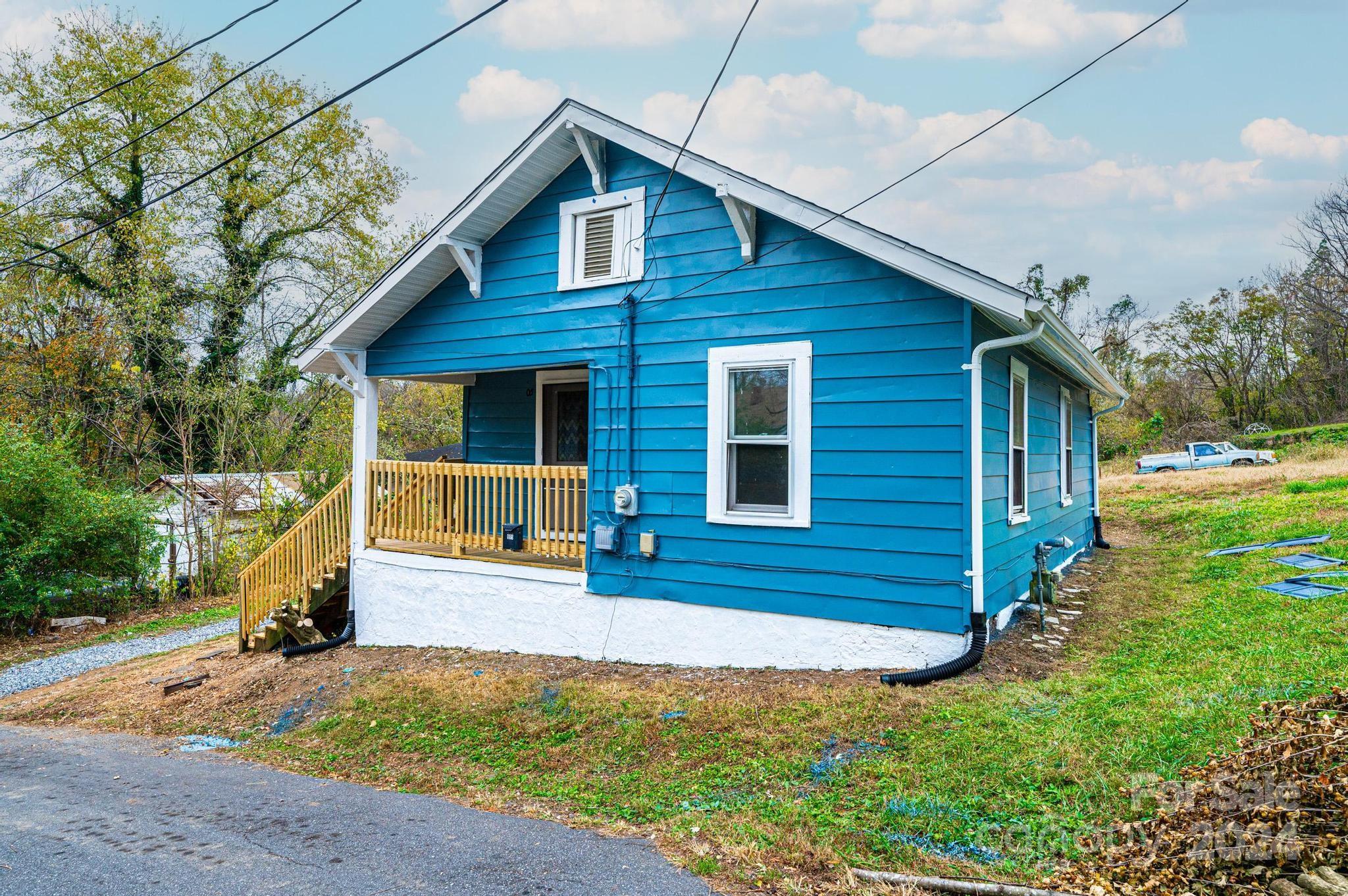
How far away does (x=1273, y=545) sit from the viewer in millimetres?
9680

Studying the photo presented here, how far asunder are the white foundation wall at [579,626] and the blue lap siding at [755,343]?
0.55ft

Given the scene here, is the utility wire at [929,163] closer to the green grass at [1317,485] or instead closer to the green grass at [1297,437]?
the green grass at [1317,485]

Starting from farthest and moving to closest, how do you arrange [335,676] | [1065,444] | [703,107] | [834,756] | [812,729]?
[1065,444] → [335,676] → [703,107] → [812,729] → [834,756]

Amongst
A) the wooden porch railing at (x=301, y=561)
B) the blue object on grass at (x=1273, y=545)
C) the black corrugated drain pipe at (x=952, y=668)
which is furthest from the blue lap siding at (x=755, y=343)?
the blue object on grass at (x=1273, y=545)

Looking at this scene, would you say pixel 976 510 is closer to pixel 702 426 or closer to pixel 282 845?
pixel 702 426

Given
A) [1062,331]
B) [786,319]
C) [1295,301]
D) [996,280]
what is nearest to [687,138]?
[786,319]

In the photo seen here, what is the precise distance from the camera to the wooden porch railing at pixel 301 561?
9.82 m

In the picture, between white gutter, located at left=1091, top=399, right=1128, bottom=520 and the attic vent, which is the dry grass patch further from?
white gutter, located at left=1091, top=399, right=1128, bottom=520

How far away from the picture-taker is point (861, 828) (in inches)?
150

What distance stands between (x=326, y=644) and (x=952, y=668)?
7303 mm

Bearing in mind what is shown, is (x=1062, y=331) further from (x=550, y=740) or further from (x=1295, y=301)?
(x=1295, y=301)

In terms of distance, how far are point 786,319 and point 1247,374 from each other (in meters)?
37.9

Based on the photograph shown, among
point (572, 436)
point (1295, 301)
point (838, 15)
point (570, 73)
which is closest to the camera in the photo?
point (838, 15)

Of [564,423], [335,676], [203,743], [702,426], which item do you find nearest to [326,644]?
[335,676]
